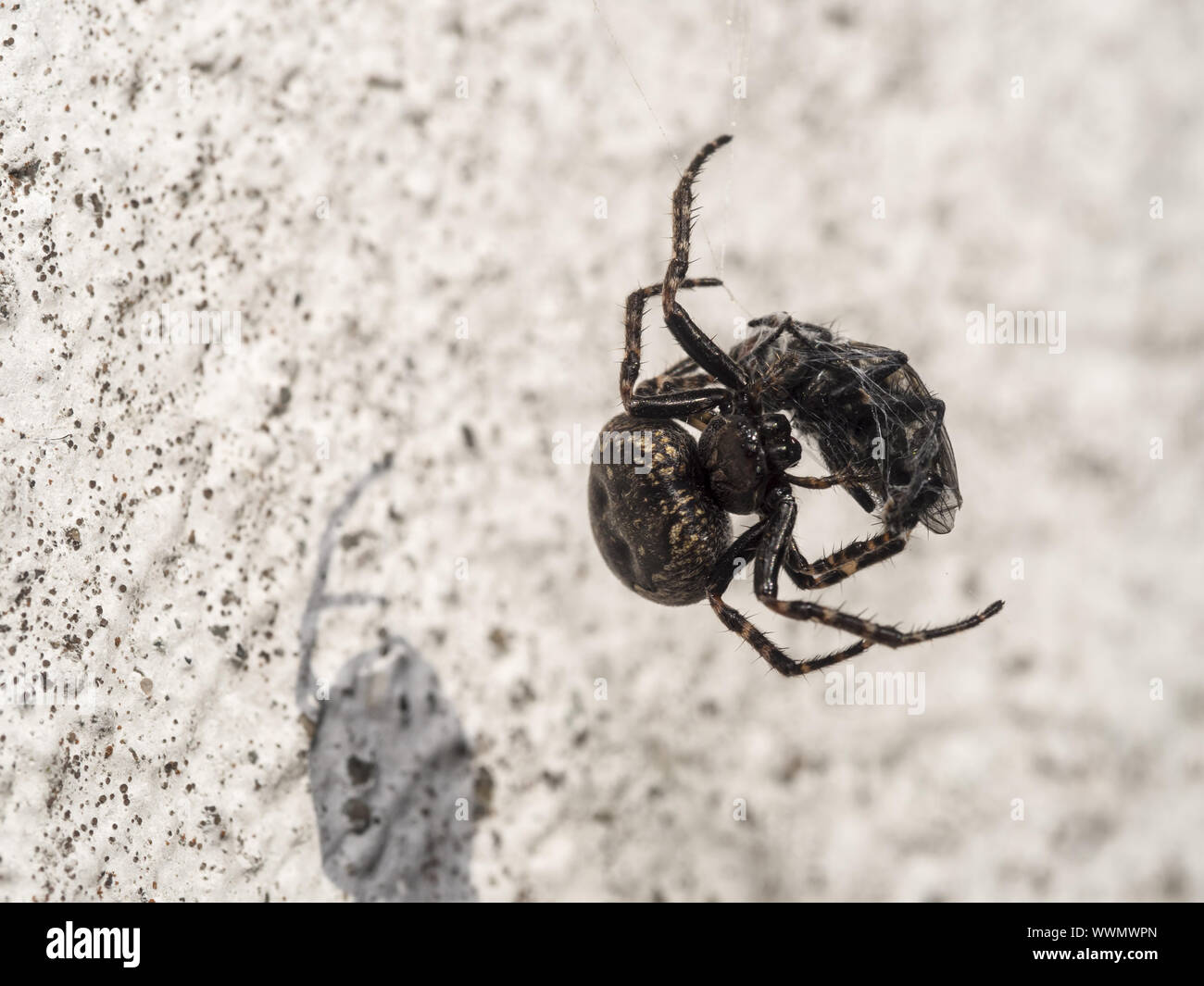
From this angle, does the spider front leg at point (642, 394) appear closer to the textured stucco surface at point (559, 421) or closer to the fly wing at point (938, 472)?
the fly wing at point (938, 472)

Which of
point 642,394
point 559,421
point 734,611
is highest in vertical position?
point 559,421

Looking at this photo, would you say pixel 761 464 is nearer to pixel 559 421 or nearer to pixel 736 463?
pixel 736 463

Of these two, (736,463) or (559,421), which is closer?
(736,463)

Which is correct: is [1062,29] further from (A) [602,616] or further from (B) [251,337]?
(B) [251,337]

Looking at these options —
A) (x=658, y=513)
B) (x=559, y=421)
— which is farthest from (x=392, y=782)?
(x=658, y=513)

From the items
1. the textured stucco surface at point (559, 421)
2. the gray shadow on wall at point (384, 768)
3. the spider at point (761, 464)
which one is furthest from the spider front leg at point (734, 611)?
the gray shadow on wall at point (384, 768)

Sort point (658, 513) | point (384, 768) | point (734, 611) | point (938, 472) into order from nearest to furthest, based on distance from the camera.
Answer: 1. point (938, 472)
2. point (658, 513)
3. point (734, 611)
4. point (384, 768)

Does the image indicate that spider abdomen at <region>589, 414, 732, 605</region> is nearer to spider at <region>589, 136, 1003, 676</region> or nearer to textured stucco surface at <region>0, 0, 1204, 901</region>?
spider at <region>589, 136, 1003, 676</region>

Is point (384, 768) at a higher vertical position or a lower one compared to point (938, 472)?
lower
